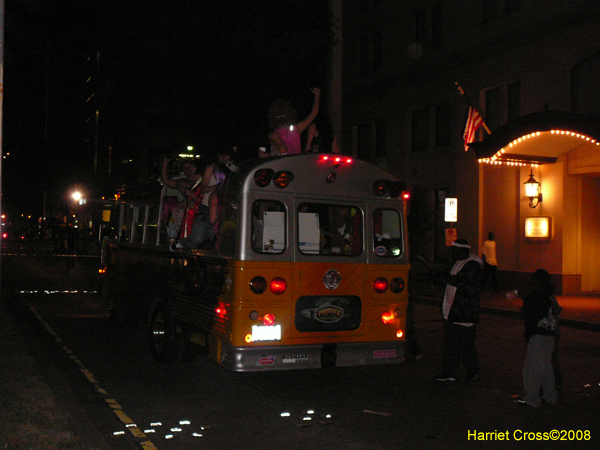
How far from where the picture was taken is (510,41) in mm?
22375

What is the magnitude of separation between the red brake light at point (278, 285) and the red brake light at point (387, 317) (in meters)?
1.32

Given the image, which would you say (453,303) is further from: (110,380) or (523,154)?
(523,154)

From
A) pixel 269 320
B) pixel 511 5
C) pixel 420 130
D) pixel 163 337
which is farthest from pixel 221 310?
pixel 420 130

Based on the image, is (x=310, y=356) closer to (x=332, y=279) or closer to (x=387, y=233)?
(x=332, y=279)

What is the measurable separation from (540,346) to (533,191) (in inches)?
592

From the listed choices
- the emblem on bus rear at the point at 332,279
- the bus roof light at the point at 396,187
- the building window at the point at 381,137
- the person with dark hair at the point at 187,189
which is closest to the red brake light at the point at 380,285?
the emblem on bus rear at the point at 332,279

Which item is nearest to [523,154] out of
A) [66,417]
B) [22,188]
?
[66,417]

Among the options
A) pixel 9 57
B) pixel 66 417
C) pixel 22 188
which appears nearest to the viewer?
pixel 66 417

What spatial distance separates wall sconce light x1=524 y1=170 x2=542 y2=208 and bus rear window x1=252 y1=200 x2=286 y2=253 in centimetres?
1567

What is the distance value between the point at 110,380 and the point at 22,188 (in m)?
57.4

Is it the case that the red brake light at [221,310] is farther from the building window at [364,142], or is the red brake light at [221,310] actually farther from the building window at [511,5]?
the building window at [364,142]

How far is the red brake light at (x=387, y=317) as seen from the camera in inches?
316

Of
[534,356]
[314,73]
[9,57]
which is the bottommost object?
[534,356]

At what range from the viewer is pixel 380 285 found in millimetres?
8031
